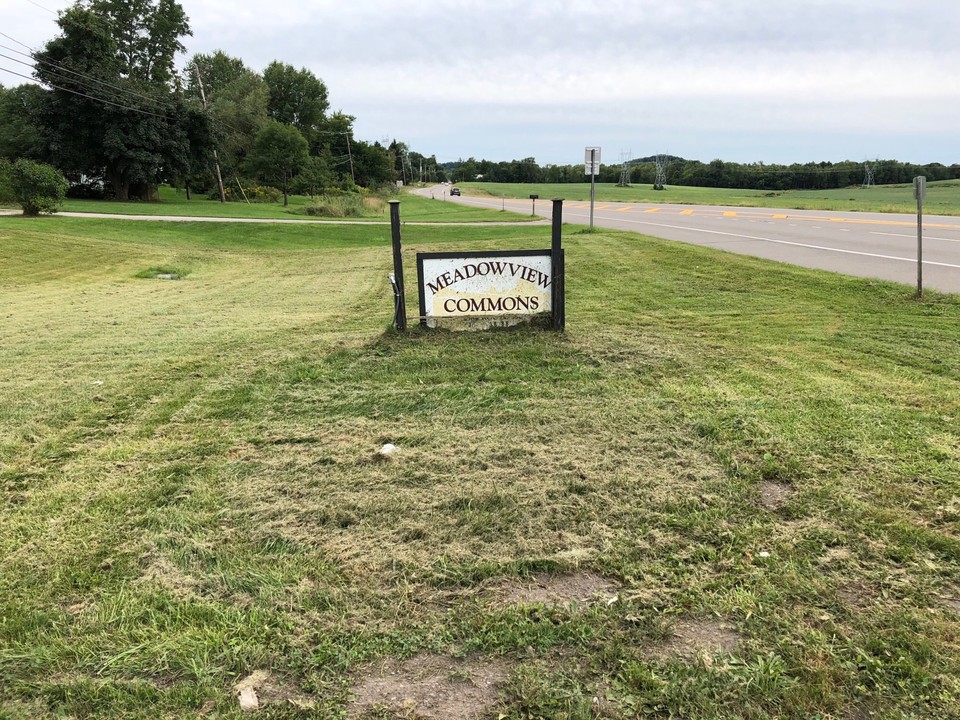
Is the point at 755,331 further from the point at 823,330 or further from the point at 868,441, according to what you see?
the point at 868,441

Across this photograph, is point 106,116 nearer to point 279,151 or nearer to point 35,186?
point 279,151

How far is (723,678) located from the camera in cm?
218

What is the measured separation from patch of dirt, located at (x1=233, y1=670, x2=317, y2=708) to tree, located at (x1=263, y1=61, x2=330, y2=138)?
3405 inches

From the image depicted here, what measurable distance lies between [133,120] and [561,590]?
46.6 m

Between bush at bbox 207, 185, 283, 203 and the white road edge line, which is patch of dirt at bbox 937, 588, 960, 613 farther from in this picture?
bush at bbox 207, 185, 283, 203

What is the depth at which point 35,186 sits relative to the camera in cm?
2453

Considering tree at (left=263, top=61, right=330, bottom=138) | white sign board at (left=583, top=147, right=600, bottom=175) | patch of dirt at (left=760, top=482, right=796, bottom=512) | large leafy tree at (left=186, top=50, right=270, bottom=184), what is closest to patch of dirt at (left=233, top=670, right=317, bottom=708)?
patch of dirt at (left=760, top=482, right=796, bottom=512)

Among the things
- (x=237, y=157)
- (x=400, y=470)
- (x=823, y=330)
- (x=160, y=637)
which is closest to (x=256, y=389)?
(x=400, y=470)

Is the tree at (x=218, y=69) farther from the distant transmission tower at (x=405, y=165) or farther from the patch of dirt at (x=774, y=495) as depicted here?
the patch of dirt at (x=774, y=495)

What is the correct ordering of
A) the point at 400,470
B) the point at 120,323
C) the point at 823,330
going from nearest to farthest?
the point at 400,470 → the point at 823,330 → the point at 120,323

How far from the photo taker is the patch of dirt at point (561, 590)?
8.60 feet

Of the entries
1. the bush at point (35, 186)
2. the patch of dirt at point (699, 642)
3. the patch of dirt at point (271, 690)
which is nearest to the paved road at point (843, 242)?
the patch of dirt at point (699, 642)

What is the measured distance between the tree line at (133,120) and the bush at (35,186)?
14.2m

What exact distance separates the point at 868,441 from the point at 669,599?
7.64ft
